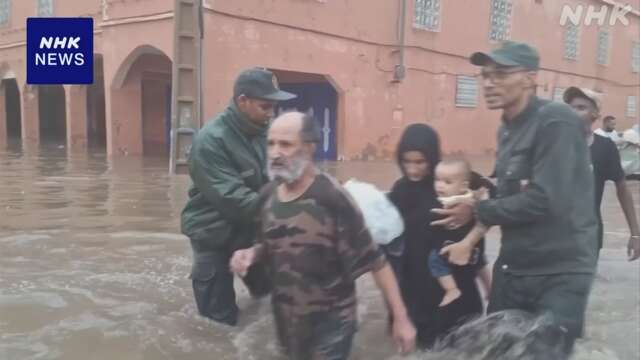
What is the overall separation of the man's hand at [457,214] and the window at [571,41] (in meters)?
25.5

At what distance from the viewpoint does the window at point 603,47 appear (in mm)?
29000

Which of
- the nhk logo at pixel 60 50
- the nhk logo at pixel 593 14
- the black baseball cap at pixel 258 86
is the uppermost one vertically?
the nhk logo at pixel 593 14

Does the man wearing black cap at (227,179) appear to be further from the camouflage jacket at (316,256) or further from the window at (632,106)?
the window at (632,106)

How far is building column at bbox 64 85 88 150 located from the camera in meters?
21.3

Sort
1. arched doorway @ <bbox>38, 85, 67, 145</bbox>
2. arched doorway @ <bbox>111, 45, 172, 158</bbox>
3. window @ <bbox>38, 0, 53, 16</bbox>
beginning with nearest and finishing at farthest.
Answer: arched doorway @ <bbox>111, 45, 172, 158</bbox> → window @ <bbox>38, 0, 53, 16</bbox> → arched doorway @ <bbox>38, 85, 67, 145</bbox>

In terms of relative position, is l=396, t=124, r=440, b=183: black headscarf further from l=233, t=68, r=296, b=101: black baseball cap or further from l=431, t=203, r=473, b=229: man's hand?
l=233, t=68, r=296, b=101: black baseball cap

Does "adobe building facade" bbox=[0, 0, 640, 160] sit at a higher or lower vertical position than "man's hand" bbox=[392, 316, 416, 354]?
higher

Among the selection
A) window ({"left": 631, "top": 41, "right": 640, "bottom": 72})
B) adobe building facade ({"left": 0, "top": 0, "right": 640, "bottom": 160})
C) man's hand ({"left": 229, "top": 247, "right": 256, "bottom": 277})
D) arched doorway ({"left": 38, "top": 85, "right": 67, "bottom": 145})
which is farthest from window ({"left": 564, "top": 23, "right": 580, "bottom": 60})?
man's hand ({"left": 229, "top": 247, "right": 256, "bottom": 277})

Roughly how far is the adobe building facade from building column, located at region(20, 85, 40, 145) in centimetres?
5

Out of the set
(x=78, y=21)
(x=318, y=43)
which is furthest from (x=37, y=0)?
(x=318, y=43)

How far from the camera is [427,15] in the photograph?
20688 millimetres

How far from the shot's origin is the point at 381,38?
1942 cm

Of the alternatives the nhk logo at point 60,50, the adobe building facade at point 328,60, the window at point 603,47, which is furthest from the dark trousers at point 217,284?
the window at point 603,47

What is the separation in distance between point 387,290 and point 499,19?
2192cm
